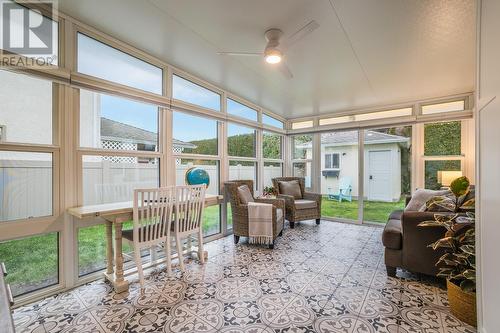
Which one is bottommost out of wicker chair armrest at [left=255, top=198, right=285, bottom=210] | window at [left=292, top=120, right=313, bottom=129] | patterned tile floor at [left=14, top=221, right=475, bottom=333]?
patterned tile floor at [left=14, top=221, right=475, bottom=333]

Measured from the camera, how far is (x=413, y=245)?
87.5 inches

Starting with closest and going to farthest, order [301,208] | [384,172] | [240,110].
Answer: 1. [301,208]
2. [240,110]
3. [384,172]

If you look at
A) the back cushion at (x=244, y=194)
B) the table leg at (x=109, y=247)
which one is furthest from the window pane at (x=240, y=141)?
the table leg at (x=109, y=247)

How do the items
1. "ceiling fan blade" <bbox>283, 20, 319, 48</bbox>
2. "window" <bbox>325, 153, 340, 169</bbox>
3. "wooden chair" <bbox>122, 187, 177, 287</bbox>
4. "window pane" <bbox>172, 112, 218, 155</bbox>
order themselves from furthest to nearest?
"window" <bbox>325, 153, 340, 169</bbox>, "window pane" <bbox>172, 112, 218, 155</bbox>, "wooden chair" <bbox>122, 187, 177, 287</bbox>, "ceiling fan blade" <bbox>283, 20, 319, 48</bbox>

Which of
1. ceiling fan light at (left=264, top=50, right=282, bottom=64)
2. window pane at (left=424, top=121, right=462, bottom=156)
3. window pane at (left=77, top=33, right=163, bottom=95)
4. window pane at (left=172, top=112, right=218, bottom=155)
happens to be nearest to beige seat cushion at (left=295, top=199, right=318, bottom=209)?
window pane at (left=172, top=112, right=218, bottom=155)

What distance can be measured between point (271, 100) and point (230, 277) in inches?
126

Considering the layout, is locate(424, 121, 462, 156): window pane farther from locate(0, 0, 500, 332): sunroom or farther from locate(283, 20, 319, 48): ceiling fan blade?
locate(283, 20, 319, 48): ceiling fan blade

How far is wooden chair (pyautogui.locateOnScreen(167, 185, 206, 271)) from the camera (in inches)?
96.4

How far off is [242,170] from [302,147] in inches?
73.8

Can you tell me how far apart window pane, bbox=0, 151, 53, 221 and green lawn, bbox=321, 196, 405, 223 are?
4740mm

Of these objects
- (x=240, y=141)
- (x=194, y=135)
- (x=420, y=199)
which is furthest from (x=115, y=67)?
(x=420, y=199)

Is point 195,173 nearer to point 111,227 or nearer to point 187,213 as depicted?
point 187,213

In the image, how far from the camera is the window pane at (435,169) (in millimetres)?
3866

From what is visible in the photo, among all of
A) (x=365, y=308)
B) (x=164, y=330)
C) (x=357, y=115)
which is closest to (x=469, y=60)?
(x=357, y=115)
